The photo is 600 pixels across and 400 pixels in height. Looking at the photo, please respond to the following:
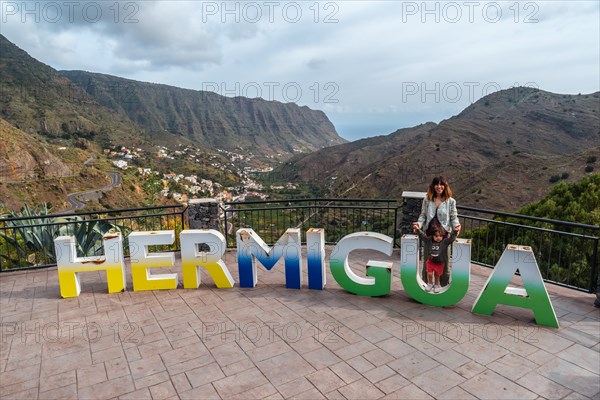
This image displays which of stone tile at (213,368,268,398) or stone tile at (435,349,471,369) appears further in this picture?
stone tile at (435,349,471,369)

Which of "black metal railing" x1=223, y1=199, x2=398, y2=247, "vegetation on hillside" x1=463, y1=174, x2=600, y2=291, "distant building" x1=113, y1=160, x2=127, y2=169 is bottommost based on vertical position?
"vegetation on hillside" x1=463, y1=174, x2=600, y2=291

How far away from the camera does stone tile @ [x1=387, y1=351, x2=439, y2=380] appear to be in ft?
12.0

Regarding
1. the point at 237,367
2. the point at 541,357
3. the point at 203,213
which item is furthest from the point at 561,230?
the point at 237,367

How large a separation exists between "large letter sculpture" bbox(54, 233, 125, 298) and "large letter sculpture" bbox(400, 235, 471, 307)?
434cm

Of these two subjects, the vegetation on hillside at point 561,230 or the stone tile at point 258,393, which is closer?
the stone tile at point 258,393

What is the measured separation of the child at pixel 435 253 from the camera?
5.06m

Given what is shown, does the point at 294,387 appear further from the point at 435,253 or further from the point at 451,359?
the point at 435,253

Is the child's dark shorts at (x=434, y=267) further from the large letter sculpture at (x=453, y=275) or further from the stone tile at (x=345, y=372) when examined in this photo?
the stone tile at (x=345, y=372)

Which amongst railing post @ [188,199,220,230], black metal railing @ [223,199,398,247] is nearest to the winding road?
black metal railing @ [223,199,398,247]

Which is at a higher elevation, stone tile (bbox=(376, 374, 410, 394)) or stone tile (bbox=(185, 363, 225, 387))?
stone tile (bbox=(185, 363, 225, 387))

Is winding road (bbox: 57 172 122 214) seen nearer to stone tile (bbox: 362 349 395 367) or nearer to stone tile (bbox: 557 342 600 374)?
stone tile (bbox: 362 349 395 367)

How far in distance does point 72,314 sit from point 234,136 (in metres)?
159

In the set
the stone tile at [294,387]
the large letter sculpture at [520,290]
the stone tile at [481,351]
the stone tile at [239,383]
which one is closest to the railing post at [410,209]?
the large letter sculpture at [520,290]

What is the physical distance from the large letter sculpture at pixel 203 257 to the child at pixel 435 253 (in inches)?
120
